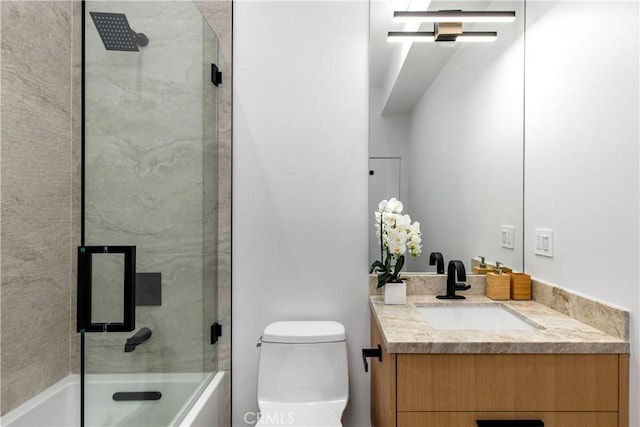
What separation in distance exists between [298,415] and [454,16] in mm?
1779

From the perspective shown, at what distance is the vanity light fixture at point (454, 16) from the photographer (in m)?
1.63

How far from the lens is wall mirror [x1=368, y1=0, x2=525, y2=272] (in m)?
1.72

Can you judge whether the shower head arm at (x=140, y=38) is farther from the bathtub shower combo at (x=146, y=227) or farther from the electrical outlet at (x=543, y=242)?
the electrical outlet at (x=543, y=242)

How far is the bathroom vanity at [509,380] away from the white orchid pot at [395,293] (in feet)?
1.50

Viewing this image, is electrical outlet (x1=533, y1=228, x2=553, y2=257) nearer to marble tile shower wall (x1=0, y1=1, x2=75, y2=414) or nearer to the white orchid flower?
the white orchid flower

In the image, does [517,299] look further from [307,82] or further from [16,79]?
[16,79]

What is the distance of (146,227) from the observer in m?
1.13

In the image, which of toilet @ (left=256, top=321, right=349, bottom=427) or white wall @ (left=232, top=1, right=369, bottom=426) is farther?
white wall @ (left=232, top=1, right=369, bottom=426)

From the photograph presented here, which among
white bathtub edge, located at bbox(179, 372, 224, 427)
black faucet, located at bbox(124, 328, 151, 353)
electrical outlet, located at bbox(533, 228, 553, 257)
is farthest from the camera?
electrical outlet, located at bbox(533, 228, 553, 257)

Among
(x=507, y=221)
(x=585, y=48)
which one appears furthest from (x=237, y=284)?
(x=585, y=48)

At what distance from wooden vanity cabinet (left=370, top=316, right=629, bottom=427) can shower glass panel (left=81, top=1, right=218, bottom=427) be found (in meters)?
0.74

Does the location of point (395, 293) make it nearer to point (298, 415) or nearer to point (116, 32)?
point (298, 415)

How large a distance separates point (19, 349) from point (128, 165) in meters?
0.96

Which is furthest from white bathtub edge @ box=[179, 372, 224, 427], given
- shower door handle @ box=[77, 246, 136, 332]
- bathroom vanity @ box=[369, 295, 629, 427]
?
bathroom vanity @ box=[369, 295, 629, 427]
